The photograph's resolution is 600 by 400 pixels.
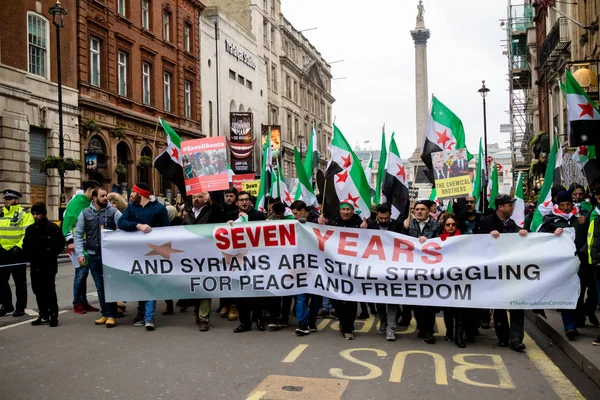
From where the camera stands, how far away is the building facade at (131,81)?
27.8 m

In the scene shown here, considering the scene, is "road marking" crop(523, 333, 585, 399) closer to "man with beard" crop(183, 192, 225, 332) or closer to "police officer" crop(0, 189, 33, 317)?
"man with beard" crop(183, 192, 225, 332)

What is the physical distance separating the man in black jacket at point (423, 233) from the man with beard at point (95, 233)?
4.14 m

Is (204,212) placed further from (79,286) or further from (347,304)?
(347,304)

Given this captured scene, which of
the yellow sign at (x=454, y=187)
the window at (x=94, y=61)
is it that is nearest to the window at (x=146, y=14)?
the window at (x=94, y=61)

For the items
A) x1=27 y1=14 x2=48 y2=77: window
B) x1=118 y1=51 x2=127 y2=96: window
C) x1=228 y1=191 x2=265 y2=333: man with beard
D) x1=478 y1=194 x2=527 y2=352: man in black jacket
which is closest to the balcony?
x1=478 y1=194 x2=527 y2=352: man in black jacket

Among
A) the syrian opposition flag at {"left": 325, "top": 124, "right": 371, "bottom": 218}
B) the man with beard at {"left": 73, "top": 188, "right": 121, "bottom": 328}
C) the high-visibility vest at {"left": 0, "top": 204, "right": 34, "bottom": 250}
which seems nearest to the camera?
the man with beard at {"left": 73, "top": 188, "right": 121, "bottom": 328}

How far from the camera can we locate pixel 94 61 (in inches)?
1132

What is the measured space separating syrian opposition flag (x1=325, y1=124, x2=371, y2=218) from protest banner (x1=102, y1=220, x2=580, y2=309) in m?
1.37

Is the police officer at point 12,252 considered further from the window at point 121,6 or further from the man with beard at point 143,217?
the window at point 121,6

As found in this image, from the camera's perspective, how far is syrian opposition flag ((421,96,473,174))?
9.36 meters

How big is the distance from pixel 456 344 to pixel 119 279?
4.54 m

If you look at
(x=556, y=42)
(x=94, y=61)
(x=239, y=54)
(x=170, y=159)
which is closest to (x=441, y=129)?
(x=170, y=159)

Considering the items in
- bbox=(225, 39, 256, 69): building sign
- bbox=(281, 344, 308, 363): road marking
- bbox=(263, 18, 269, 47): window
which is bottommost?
bbox=(281, 344, 308, 363): road marking

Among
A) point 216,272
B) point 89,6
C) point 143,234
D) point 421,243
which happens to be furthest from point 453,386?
point 89,6
